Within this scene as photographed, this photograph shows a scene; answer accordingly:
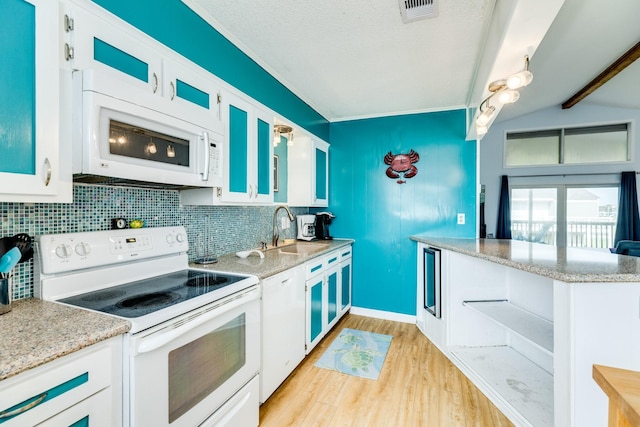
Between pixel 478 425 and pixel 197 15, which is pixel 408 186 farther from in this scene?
pixel 197 15

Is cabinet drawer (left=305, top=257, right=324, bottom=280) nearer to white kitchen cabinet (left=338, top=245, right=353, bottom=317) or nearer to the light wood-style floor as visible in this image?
white kitchen cabinet (left=338, top=245, right=353, bottom=317)

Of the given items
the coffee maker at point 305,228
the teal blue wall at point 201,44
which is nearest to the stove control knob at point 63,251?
the teal blue wall at point 201,44

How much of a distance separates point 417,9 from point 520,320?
2.20 m

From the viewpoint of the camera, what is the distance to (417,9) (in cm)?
169

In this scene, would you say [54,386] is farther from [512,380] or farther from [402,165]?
[402,165]

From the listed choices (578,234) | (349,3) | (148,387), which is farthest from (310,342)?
(578,234)

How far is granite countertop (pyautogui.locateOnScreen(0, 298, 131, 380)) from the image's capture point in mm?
706

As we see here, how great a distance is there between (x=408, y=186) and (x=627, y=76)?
338cm

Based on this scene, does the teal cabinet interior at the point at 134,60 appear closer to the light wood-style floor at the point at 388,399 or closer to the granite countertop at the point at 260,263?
the granite countertop at the point at 260,263

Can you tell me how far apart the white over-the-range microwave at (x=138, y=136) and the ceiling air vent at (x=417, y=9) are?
51.1 inches

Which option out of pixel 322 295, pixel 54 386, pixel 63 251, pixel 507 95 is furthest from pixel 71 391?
pixel 507 95

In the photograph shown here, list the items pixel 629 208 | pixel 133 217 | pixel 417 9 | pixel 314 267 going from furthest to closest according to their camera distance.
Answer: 1. pixel 629 208
2. pixel 314 267
3. pixel 417 9
4. pixel 133 217

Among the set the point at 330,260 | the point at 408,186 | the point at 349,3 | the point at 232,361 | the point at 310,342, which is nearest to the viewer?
the point at 232,361

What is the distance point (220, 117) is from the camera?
180 cm
